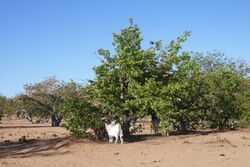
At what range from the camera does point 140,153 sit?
1395 cm

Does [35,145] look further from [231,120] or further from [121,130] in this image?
[231,120]

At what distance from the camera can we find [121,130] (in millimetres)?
16562

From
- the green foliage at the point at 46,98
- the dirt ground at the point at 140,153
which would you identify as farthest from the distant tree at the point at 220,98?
the green foliage at the point at 46,98

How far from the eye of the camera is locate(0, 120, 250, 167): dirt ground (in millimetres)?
12164

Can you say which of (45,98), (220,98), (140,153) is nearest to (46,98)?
(45,98)

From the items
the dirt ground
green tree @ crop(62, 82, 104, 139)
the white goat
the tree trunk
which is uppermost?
the tree trunk

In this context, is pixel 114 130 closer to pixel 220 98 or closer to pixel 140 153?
pixel 140 153

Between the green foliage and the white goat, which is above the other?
the green foliage

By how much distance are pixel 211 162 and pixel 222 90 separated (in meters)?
11.9

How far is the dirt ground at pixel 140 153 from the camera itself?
12.2m

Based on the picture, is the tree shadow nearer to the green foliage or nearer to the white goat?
the white goat

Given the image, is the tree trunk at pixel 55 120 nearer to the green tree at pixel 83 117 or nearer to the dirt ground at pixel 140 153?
the dirt ground at pixel 140 153

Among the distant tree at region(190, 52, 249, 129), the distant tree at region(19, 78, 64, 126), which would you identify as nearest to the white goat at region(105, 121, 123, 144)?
the distant tree at region(190, 52, 249, 129)

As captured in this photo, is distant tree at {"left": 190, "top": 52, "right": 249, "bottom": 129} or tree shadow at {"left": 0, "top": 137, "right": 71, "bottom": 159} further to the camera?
distant tree at {"left": 190, "top": 52, "right": 249, "bottom": 129}
